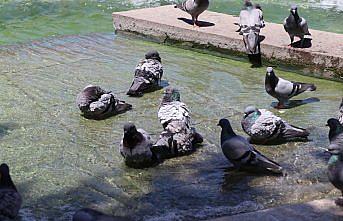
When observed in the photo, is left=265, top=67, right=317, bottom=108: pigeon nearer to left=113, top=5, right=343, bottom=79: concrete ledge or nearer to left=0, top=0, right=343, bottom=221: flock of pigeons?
left=0, top=0, right=343, bottom=221: flock of pigeons

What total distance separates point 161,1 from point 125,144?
10326mm

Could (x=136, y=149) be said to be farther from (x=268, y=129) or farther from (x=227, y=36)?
(x=227, y=36)

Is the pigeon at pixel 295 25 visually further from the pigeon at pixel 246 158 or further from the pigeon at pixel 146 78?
the pigeon at pixel 246 158

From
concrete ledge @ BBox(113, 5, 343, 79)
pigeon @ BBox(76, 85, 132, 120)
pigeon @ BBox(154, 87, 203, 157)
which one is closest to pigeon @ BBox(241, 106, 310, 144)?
pigeon @ BBox(154, 87, 203, 157)

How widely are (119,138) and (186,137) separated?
0.80m

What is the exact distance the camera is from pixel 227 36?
921 centimetres

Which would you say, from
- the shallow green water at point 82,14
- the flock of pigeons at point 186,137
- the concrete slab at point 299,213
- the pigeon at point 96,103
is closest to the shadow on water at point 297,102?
the flock of pigeons at point 186,137

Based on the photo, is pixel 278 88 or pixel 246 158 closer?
pixel 246 158

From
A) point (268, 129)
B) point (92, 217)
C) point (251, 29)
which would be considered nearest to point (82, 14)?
point (251, 29)

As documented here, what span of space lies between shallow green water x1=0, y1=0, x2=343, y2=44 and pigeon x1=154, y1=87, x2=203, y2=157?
5.57 meters

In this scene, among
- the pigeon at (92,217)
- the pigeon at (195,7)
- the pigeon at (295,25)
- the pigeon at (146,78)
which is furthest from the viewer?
the pigeon at (195,7)

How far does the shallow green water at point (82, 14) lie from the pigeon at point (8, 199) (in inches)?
257

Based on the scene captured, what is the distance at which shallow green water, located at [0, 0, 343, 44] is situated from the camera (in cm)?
1132

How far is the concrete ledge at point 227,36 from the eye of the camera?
818 cm
